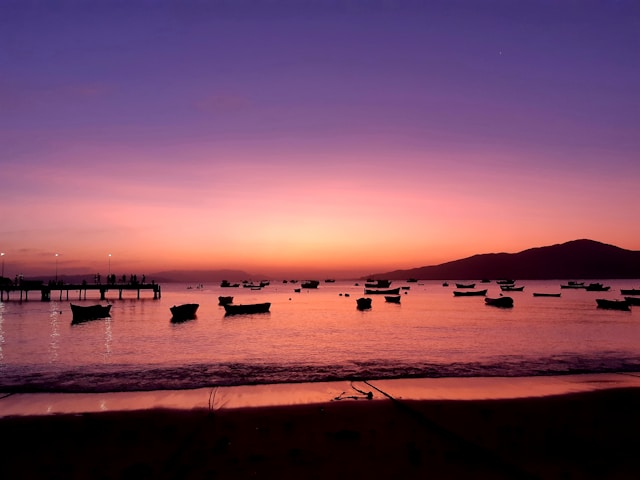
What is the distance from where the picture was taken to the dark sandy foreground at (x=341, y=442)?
8414 millimetres

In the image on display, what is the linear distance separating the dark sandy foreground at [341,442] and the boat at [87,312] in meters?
42.2

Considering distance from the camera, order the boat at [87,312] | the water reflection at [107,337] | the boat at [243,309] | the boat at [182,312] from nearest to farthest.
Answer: the water reflection at [107,337] → the boat at [87,312] → the boat at [182,312] → the boat at [243,309]

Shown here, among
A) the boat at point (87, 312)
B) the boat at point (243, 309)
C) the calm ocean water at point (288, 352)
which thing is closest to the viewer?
the calm ocean water at point (288, 352)

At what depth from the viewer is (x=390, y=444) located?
9766mm

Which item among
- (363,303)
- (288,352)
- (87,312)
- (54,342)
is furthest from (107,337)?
(363,303)

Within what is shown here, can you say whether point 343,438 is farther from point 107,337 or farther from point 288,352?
point 107,337

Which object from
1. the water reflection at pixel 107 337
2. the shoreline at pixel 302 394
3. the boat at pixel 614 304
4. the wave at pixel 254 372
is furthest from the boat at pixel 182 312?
the boat at pixel 614 304

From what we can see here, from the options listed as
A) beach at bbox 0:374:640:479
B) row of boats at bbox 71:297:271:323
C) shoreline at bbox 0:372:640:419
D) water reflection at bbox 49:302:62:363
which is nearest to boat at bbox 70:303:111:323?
row of boats at bbox 71:297:271:323

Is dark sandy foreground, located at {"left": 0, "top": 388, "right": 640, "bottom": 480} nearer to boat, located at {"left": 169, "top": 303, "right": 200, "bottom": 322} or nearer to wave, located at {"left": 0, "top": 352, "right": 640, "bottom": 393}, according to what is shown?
wave, located at {"left": 0, "top": 352, "right": 640, "bottom": 393}

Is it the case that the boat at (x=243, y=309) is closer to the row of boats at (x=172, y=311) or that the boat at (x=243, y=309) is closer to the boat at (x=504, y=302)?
the row of boats at (x=172, y=311)

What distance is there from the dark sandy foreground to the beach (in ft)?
0.08

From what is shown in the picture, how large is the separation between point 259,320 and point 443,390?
3781cm

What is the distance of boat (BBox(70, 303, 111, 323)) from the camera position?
4995 centimetres

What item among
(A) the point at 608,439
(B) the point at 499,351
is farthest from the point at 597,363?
(A) the point at 608,439
